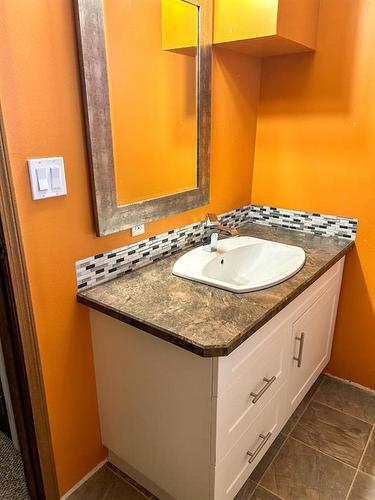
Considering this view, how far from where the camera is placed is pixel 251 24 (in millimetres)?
1450

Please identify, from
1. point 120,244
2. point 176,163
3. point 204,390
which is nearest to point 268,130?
point 176,163

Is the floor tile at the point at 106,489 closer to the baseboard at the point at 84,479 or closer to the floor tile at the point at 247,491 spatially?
the baseboard at the point at 84,479

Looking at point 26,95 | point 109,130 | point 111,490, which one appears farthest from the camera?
point 111,490

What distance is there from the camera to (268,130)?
196 centimetres

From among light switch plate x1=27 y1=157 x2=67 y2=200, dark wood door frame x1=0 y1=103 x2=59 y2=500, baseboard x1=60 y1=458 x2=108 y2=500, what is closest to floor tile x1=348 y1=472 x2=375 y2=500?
baseboard x1=60 y1=458 x2=108 y2=500

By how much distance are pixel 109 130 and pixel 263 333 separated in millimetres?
829

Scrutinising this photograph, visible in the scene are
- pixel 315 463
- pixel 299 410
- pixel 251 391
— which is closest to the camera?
pixel 251 391

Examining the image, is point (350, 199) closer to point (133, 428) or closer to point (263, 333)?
point (263, 333)

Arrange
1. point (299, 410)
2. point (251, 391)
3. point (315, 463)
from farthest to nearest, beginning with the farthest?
point (299, 410) < point (315, 463) < point (251, 391)

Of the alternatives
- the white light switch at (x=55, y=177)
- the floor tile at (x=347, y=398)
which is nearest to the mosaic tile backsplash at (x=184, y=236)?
the white light switch at (x=55, y=177)

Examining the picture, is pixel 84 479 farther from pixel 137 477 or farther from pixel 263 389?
pixel 263 389

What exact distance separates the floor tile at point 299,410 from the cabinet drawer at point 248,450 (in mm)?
254

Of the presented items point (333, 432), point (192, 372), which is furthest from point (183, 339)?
point (333, 432)

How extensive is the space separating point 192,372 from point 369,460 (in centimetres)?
106
